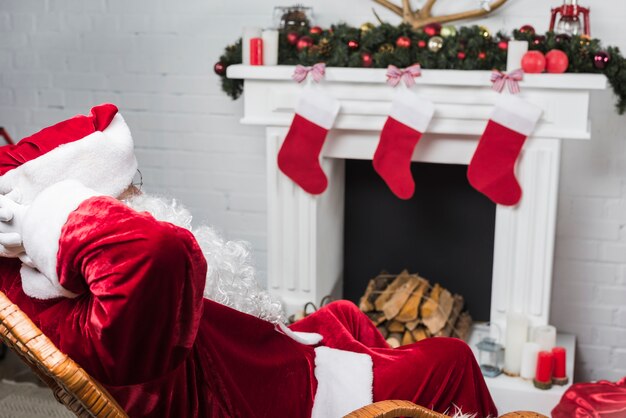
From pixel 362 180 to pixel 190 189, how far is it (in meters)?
0.72

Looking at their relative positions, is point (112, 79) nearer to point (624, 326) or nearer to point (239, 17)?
point (239, 17)

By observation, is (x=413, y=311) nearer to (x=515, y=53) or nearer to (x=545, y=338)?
(x=545, y=338)

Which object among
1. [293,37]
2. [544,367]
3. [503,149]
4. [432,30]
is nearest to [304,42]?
[293,37]

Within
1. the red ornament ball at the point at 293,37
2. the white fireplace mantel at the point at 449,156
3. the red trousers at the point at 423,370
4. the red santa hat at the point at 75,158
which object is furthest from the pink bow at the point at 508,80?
the red santa hat at the point at 75,158

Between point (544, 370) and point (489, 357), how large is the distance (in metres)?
0.19

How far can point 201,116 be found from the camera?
317cm

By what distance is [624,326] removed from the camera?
2943 millimetres

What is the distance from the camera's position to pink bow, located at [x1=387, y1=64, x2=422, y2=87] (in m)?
2.46

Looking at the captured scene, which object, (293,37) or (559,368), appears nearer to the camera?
→ (559,368)

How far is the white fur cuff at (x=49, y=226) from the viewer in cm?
114

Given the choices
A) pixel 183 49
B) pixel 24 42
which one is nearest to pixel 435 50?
pixel 183 49

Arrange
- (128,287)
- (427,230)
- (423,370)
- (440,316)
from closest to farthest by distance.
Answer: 1. (128,287)
2. (423,370)
3. (440,316)
4. (427,230)

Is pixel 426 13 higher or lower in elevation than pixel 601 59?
higher

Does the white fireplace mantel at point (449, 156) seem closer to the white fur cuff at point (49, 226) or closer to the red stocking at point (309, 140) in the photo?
the red stocking at point (309, 140)
